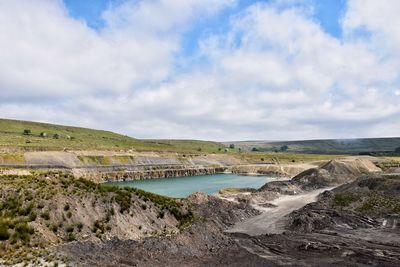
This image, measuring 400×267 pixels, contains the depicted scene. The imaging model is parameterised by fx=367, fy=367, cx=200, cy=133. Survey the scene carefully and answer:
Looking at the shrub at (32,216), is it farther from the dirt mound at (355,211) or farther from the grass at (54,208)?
the dirt mound at (355,211)

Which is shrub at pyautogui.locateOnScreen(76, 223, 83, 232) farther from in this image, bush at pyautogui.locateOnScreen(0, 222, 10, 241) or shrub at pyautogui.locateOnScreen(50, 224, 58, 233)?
bush at pyautogui.locateOnScreen(0, 222, 10, 241)

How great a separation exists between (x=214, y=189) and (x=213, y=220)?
5875 cm

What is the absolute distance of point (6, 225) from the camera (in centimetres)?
3081

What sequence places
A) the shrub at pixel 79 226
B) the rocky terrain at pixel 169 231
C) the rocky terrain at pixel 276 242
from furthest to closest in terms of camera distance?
the shrub at pixel 79 226 → the rocky terrain at pixel 276 242 → the rocky terrain at pixel 169 231

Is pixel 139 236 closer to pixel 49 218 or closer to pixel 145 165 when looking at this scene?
pixel 49 218

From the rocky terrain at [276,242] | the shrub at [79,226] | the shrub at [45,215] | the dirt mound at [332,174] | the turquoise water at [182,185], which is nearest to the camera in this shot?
the rocky terrain at [276,242]

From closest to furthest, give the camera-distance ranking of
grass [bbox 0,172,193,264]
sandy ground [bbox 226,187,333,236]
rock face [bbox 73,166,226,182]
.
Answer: grass [bbox 0,172,193,264] < sandy ground [bbox 226,187,333,236] < rock face [bbox 73,166,226,182]

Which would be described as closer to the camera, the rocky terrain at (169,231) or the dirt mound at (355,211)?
the rocky terrain at (169,231)

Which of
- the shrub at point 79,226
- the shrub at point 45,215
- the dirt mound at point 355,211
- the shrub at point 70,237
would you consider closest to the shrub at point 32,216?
the shrub at point 45,215

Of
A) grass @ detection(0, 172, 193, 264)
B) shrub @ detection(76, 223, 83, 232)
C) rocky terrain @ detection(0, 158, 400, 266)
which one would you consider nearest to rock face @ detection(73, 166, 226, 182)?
grass @ detection(0, 172, 193, 264)

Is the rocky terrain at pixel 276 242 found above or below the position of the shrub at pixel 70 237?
below

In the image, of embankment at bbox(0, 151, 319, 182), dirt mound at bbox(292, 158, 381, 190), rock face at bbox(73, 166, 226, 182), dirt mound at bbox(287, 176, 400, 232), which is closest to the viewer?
dirt mound at bbox(287, 176, 400, 232)

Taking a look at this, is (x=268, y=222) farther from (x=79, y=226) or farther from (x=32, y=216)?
(x=32, y=216)

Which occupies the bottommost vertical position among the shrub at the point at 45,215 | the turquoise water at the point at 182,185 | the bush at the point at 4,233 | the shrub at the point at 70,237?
the turquoise water at the point at 182,185
